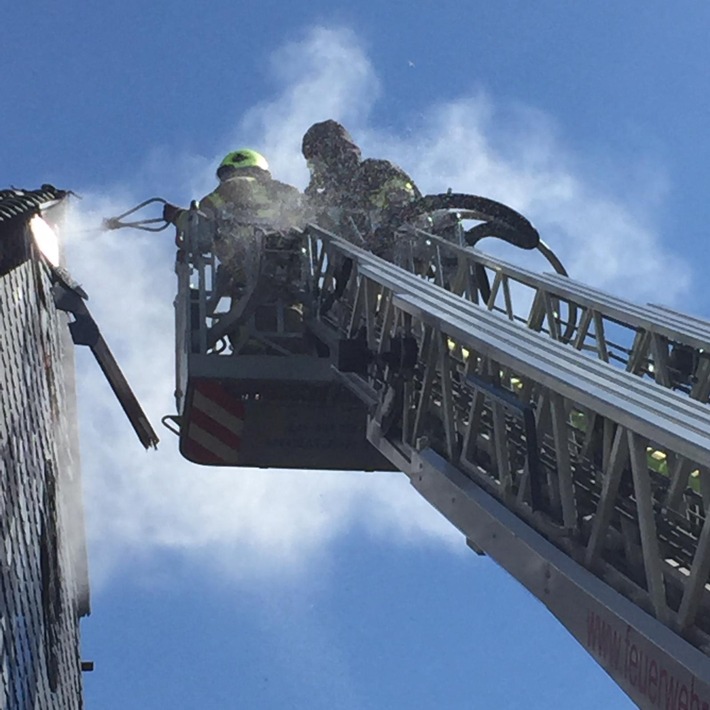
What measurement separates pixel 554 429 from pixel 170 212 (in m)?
8.38

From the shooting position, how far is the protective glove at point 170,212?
13.9 m

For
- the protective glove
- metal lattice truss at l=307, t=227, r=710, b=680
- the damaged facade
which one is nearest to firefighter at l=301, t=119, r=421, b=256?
the protective glove

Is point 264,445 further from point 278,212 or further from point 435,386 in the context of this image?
point 435,386

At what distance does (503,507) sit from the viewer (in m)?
7.21

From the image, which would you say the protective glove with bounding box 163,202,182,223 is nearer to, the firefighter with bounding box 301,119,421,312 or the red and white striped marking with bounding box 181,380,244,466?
the firefighter with bounding box 301,119,421,312

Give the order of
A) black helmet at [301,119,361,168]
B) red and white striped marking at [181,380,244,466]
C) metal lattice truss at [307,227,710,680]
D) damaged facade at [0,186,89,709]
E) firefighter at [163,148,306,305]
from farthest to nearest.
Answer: black helmet at [301,119,361,168] < firefighter at [163,148,306,305] < red and white striped marking at [181,380,244,466] < damaged facade at [0,186,89,709] < metal lattice truss at [307,227,710,680]

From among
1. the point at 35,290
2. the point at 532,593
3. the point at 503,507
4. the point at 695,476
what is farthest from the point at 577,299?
the point at 35,290

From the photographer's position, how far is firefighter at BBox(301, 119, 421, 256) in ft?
44.4

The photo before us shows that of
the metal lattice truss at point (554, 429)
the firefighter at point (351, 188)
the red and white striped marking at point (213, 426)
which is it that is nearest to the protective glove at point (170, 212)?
the firefighter at point (351, 188)

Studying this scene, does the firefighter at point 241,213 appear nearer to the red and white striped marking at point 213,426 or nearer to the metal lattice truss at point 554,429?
the red and white striped marking at point 213,426

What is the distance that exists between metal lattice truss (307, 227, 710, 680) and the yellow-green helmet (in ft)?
14.4

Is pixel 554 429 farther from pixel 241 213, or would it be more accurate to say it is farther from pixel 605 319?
pixel 241 213

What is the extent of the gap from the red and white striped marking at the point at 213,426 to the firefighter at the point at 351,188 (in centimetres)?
216

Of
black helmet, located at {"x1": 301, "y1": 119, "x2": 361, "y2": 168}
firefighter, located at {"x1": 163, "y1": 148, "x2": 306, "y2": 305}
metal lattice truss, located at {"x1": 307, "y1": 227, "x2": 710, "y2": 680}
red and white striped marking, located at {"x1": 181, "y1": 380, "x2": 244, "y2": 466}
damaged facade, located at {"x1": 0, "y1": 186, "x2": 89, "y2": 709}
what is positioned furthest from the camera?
black helmet, located at {"x1": 301, "y1": 119, "x2": 361, "y2": 168}
